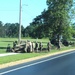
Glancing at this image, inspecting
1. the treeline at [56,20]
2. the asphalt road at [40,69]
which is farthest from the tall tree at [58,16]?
the asphalt road at [40,69]

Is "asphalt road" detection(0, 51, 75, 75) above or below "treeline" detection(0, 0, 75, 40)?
below

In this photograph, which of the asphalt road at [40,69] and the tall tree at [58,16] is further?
the tall tree at [58,16]

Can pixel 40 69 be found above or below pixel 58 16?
below

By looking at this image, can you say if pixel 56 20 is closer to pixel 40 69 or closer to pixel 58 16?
pixel 58 16

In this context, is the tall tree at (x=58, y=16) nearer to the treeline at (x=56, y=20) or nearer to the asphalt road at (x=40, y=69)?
the treeline at (x=56, y=20)

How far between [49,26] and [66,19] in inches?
118

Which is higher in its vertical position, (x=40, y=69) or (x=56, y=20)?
(x=56, y=20)

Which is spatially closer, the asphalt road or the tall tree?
the asphalt road

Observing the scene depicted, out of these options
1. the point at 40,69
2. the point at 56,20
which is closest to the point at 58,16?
the point at 56,20

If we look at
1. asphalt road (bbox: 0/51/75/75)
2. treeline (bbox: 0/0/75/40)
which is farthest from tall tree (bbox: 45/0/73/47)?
asphalt road (bbox: 0/51/75/75)

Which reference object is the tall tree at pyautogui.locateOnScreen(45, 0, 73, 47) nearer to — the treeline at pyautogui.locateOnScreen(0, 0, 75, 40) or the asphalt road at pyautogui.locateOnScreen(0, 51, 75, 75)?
the treeline at pyautogui.locateOnScreen(0, 0, 75, 40)

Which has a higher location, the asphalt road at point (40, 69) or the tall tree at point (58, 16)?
the tall tree at point (58, 16)

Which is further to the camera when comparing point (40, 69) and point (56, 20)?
point (56, 20)

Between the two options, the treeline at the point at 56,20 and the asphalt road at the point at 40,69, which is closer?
the asphalt road at the point at 40,69
